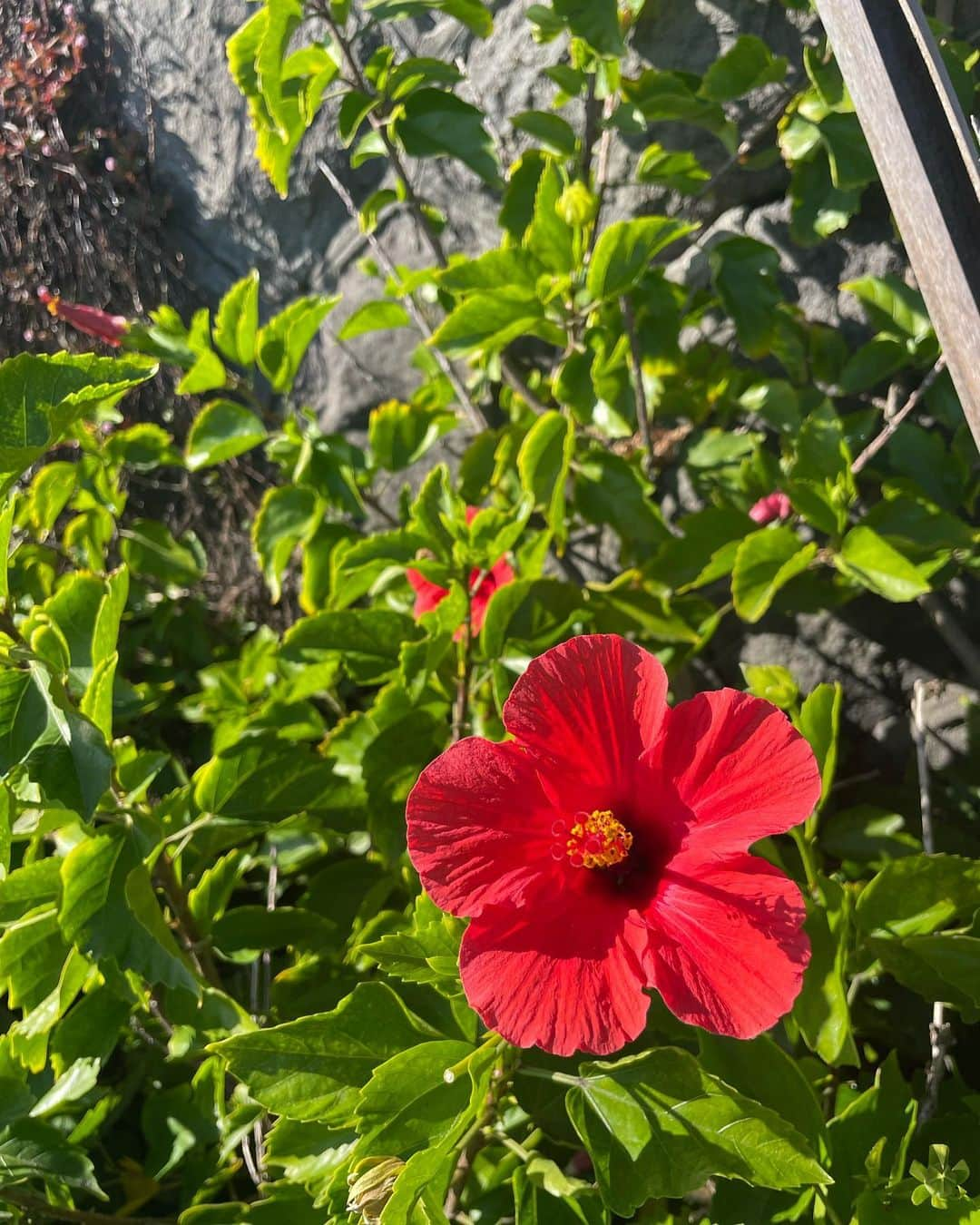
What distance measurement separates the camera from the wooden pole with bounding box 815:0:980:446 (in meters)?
0.62

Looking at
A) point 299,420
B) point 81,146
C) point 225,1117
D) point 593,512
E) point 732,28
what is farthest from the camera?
point 81,146

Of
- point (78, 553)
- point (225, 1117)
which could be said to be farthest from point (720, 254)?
point (78, 553)

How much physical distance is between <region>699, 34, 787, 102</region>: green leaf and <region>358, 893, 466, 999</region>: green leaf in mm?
1102

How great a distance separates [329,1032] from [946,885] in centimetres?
58

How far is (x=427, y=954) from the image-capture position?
76 centimetres

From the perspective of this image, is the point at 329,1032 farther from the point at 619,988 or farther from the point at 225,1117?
the point at 225,1117

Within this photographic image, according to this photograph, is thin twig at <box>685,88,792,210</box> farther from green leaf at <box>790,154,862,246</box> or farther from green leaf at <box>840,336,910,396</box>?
green leaf at <box>840,336,910,396</box>

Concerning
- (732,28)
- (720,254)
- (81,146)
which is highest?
(81,146)

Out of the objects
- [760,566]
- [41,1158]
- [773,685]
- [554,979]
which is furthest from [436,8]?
[41,1158]

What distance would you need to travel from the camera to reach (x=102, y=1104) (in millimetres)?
1087

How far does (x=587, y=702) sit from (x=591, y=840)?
0.12 meters

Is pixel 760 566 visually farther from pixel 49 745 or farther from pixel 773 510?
pixel 49 745

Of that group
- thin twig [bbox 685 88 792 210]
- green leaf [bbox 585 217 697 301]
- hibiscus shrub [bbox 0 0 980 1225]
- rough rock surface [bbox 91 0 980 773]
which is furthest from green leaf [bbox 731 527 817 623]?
thin twig [bbox 685 88 792 210]

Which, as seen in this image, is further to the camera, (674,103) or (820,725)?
(674,103)
